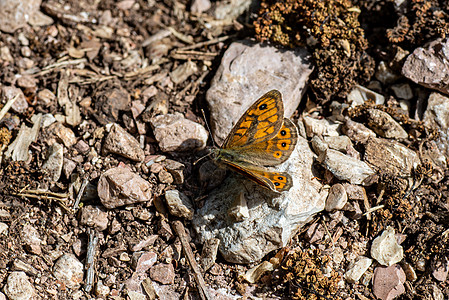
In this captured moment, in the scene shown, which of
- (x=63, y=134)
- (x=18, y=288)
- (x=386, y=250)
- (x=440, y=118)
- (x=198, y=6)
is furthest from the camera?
(x=198, y=6)

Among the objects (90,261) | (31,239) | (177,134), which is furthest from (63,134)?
(90,261)

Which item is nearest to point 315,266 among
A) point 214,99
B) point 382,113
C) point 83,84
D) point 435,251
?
point 435,251

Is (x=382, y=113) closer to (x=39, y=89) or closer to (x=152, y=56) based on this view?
(x=152, y=56)

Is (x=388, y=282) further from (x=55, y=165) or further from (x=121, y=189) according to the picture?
(x=55, y=165)

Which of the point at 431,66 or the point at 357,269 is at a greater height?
the point at 431,66

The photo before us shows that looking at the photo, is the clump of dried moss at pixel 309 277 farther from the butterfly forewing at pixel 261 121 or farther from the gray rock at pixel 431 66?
the gray rock at pixel 431 66

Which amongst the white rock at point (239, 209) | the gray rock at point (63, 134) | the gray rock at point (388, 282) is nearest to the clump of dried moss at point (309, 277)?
the gray rock at point (388, 282)

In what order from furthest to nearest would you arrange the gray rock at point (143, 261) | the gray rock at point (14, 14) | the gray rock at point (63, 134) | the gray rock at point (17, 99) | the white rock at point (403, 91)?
the gray rock at point (14, 14)
the gray rock at point (17, 99)
the white rock at point (403, 91)
the gray rock at point (63, 134)
the gray rock at point (143, 261)
